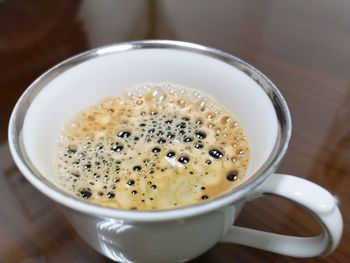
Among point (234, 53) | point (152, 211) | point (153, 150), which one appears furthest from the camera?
point (234, 53)

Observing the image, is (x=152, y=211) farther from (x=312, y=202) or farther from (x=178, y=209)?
(x=312, y=202)

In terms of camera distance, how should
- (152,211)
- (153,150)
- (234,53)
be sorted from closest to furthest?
(152,211), (153,150), (234,53)

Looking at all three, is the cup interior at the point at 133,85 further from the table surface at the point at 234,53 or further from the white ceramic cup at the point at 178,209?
the table surface at the point at 234,53

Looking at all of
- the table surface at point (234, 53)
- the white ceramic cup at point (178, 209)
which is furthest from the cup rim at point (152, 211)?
the table surface at point (234, 53)

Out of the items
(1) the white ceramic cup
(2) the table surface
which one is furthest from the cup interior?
(2) the table surface

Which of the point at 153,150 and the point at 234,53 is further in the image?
the point at 234,53

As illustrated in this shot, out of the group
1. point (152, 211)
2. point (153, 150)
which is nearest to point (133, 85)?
point (153, 150)

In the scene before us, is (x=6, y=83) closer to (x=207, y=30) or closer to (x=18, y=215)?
(x=18, y=215)
